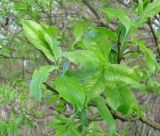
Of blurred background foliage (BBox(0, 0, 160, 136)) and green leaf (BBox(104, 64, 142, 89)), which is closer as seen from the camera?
green leaf (BBox(104, 64, 142, 89))

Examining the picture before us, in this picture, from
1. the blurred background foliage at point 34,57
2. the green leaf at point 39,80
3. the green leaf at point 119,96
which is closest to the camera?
the green leaf at point 39,80

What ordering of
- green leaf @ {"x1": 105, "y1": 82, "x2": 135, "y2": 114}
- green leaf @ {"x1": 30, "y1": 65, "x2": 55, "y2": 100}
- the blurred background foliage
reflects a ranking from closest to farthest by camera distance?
1. green leaf @ {"x1": 30, "y1": 65, "x2": 55, "y2": 100}
2. green leaf @ {"x1": 105, "y1": 82, "x2": 135, "y2": 114}
3. the blurred background foliage

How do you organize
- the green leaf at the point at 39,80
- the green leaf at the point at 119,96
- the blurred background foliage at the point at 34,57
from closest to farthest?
the green leaf at the point at 39,80
the green leaf at the point at 119,96
the blurred background foliage at the point at 34,57

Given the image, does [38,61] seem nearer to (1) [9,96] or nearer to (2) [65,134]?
(1) [9,96]

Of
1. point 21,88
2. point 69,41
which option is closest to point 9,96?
point 21,88

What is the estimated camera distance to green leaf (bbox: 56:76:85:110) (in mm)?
992

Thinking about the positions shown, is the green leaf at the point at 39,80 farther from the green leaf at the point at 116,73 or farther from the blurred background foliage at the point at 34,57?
the blurred background foliage at the point at 34,57

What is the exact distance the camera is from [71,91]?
999mm

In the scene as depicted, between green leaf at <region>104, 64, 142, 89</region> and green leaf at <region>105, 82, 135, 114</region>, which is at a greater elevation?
green leaf at <region>104, 64, 142, 89</region>

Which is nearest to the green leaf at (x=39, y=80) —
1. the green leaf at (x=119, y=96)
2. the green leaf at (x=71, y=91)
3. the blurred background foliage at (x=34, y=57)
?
the green leaf at (x=71, y=91)

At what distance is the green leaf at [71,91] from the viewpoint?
0.99m

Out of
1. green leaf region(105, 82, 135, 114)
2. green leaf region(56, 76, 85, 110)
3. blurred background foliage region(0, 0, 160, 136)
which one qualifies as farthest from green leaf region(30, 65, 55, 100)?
blurred background foliage region(0, 0, 160, 136)

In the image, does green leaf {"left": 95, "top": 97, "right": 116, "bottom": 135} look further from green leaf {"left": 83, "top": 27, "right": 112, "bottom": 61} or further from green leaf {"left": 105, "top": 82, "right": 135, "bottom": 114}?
green leaf {"left": 83, "top": 27, "right": 112, "bottom": 61}

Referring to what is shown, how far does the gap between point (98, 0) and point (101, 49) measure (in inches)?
175
